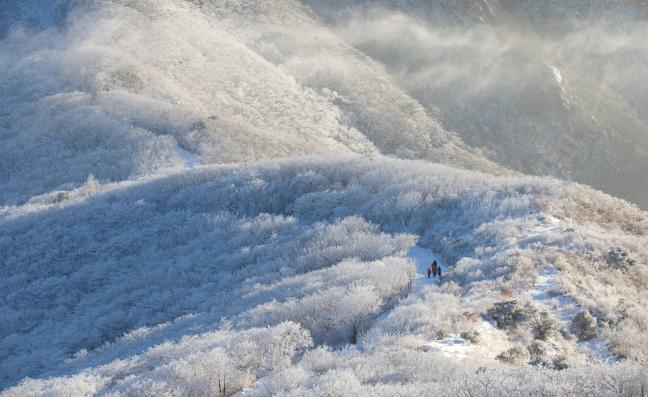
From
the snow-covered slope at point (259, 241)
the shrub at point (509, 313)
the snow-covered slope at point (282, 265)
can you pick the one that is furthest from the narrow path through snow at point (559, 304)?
the shrub at point (509, 313)

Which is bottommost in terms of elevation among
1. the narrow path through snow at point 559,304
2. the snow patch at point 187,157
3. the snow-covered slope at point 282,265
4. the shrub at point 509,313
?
the snow patch at point 187,157

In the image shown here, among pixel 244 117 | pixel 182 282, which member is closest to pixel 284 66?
pixel 244 117

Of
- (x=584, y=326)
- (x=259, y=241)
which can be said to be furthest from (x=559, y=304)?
(x=259, y=241)

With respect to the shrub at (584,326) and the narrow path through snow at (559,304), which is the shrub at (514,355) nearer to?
the narrow path through snow at (559,304)

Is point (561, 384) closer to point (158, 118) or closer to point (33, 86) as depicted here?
point (158, 118)

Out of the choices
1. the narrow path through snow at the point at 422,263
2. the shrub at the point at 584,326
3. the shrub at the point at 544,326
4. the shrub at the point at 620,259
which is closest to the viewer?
the shrub at the point at 544,326

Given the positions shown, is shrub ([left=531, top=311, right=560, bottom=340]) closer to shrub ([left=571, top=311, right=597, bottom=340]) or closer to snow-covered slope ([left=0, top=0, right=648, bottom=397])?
snow-covered slope ([left=0, top=0, right=648, bottom=397])

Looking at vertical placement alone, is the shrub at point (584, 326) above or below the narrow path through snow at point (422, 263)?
above

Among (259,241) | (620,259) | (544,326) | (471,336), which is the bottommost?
(259,241)

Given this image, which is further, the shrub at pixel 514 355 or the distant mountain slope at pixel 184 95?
A: the distant mountain slope at pixel 184 95

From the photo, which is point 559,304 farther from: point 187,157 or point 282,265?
point 187,157

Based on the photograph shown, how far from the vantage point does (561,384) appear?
25.4ft

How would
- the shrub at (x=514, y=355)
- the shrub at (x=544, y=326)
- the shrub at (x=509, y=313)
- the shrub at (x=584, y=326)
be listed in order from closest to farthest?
1. the shrub at (x=514, y=355)
2. the shrub at (x=544, y=326)
3. the shrub at (x=584, y=326)
4. the shrub at (x=509, y=313)

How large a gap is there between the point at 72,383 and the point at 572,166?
62222 millimetres
